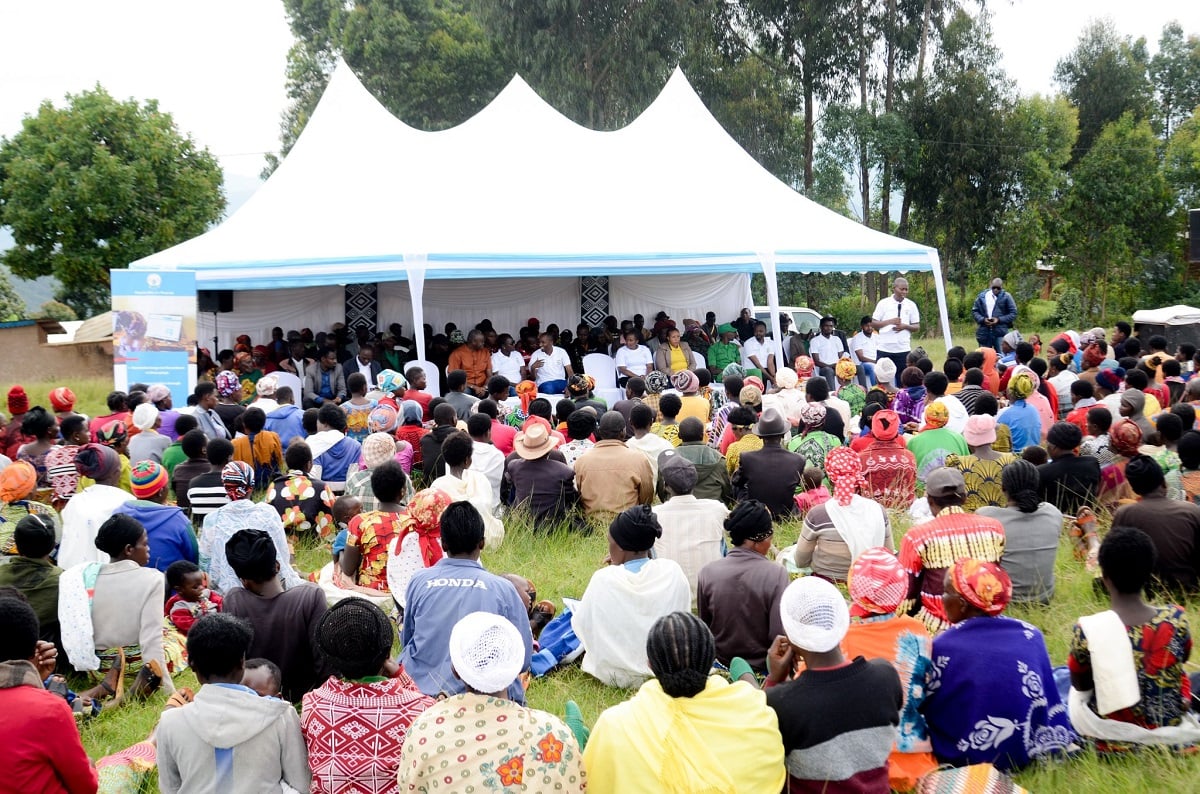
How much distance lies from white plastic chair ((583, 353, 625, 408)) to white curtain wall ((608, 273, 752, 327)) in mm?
2562

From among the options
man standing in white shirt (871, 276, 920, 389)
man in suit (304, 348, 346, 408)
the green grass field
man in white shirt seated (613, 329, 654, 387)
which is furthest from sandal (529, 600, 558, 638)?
man standing in white shirt (871, 276, 920, 389)

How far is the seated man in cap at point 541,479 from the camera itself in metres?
7.01

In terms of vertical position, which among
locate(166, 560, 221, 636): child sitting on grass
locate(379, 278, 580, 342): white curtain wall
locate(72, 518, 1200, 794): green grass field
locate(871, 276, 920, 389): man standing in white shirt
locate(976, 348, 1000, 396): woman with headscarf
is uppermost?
locate(379, 278, 580, 342): white curtain wall

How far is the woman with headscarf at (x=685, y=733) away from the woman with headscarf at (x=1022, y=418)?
5591 millimetres

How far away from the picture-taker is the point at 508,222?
12.7 meters

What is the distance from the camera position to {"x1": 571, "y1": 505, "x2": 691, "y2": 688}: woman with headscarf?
15.5 ft

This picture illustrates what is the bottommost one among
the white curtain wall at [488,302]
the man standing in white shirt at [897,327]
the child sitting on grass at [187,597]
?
the child sitting on grass at [187,597]

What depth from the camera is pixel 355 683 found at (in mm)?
3471

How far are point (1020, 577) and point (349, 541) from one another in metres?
3.40

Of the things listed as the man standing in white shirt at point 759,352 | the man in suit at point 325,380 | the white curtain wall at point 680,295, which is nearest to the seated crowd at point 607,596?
the man in suit at point 325,380

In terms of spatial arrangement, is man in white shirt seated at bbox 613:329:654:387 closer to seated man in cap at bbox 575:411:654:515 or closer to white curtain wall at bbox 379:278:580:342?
white curtain wall at bbox 379:278:580:342

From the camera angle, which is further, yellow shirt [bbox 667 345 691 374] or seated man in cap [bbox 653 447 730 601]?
yellow shirt [bbox 667 345 691 374]

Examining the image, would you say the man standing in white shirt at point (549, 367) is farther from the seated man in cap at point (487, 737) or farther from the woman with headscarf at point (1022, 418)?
the seated man in cap at point (487, 737)

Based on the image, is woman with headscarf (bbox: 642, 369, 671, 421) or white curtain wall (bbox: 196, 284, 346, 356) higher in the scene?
white curtain wall (bbox: 196, 284, 346, 356)
